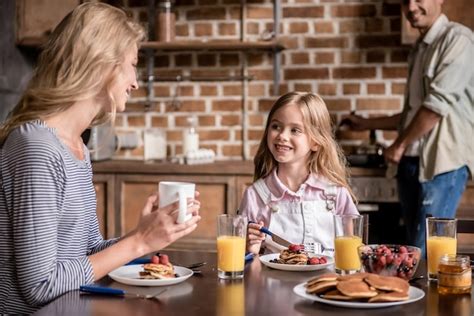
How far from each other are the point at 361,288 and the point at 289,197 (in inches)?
41.9

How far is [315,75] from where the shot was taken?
13.8 feet

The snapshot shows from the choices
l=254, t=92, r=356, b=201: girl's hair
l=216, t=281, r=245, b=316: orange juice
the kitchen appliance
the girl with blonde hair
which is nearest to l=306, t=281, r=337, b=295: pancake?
l=216, t=281, r=245, b=316: orange juice

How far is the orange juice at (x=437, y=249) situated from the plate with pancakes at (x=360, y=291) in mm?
212

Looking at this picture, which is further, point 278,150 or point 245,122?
point 245,122

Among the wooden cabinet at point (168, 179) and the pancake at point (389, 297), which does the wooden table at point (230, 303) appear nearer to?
the pancake at point (389, 297)

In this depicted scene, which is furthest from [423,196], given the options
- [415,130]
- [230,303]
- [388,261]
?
[230,303]

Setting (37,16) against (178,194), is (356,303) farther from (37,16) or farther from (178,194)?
(37,16)

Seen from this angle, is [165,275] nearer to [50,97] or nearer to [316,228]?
[50,97]

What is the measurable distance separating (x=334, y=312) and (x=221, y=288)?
0.92ft

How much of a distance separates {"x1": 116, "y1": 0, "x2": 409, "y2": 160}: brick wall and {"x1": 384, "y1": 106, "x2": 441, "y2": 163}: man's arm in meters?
0.72

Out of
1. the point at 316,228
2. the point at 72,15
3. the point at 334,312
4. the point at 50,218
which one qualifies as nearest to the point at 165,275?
the point at 50,218

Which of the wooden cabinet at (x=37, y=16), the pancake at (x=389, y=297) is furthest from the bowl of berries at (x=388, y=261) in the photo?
the wooden cabinet at (x=37, y=16)

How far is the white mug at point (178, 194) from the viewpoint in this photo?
1610 mm

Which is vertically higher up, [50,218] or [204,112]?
[204,112]
